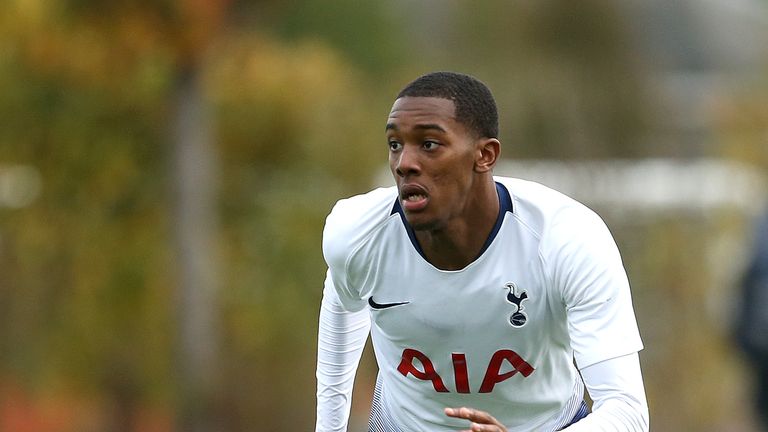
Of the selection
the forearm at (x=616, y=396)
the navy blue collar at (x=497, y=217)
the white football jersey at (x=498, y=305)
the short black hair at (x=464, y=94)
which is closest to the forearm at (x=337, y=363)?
the white football jersey at (x=498, y=305)

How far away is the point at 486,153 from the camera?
6059mm

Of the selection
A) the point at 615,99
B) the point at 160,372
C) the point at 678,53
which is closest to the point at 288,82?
the point at 160,372

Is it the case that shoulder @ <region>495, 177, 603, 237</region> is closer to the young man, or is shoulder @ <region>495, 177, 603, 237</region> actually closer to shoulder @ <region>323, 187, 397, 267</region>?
the young man

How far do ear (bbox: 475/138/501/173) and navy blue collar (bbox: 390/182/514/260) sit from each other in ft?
0.50

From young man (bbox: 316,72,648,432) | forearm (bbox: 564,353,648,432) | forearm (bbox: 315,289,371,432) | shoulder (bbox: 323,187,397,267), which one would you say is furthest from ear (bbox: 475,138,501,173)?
forearm (bbox: 315,289,371,432)

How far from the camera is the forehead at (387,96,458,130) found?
588 cm

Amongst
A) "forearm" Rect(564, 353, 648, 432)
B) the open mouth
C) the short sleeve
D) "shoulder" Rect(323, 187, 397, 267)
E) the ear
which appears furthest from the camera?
"shoulder" Rect(323, 187, 397, 267)

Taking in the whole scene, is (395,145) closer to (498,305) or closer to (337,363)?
(498,305)

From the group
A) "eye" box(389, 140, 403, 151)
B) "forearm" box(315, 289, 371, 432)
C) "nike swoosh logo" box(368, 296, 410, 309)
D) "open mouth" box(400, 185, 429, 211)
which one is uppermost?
"eye" box(389, 140, 403, 151)

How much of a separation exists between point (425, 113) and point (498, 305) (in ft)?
2.56

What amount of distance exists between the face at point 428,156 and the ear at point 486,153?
39 millimetres

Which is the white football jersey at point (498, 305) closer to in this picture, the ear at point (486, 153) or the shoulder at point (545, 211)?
the shoulder at point (545, 211)

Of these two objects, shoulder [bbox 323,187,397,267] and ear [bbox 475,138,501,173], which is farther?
shoulder [bbox 323,187,397,267]

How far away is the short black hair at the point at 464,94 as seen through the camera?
5.94m
